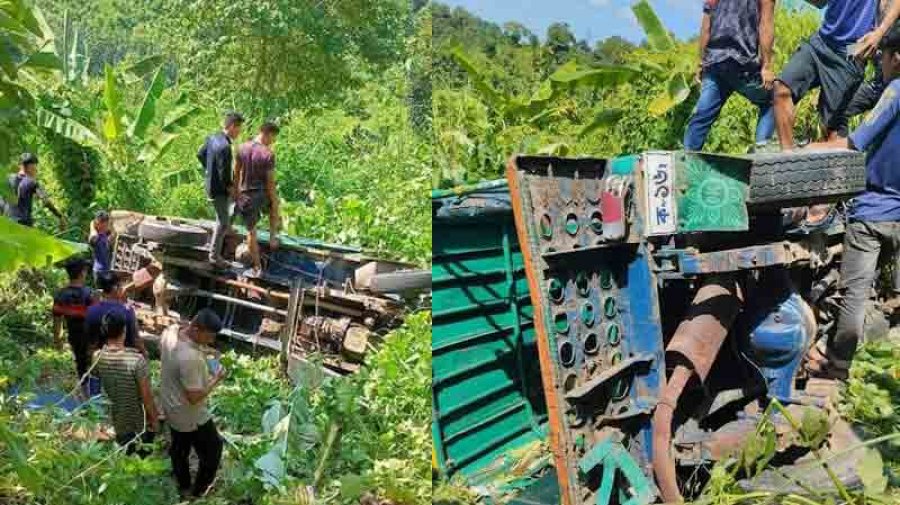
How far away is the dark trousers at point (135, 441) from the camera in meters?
2.91

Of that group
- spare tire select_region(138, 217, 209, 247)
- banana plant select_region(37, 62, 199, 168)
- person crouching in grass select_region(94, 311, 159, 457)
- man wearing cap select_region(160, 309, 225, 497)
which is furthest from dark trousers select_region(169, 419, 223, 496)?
banana plant select_region(37, 62, 199, 168)

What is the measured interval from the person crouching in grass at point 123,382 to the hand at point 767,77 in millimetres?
1930

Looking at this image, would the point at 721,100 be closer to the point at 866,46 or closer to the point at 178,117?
the point at 866,46

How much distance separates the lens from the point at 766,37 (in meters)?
1.73

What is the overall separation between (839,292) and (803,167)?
0.32 metres

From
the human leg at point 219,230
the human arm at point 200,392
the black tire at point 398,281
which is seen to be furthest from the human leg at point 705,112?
the human arm at point 200,392

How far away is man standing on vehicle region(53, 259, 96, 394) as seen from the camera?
3.05 m

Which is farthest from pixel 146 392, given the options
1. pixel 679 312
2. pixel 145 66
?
pixel 679 312

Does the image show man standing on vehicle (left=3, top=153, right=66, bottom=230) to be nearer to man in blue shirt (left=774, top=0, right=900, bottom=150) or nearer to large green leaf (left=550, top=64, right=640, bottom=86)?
large green leaf (left=550, top=64, right=640, bottom=86)

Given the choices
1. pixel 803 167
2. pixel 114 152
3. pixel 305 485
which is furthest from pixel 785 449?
pixel 114 152

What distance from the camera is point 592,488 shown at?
1686mm

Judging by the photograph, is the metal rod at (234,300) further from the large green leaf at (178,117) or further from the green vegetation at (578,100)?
the green vegetation at (578,100)

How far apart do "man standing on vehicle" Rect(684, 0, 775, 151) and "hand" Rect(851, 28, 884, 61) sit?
0.61 ft

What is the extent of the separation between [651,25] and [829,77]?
1.17 feet
